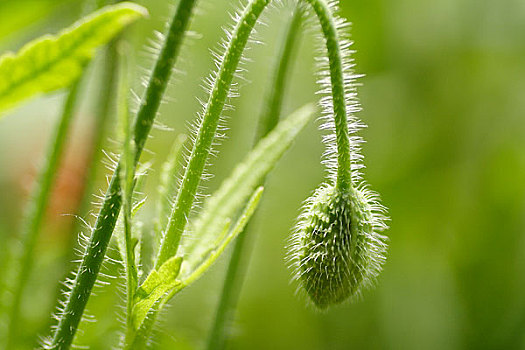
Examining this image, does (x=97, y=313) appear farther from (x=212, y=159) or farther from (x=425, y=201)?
(x=425, y=201)

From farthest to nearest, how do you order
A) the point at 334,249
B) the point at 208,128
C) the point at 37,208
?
the point at 37,208
the point at 334,249
the point at 208,128

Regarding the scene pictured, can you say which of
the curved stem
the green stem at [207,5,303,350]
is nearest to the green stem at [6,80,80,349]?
the green stem at [207,5,303,350]

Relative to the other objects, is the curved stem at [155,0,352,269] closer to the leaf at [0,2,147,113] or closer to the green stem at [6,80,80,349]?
the leaf at [0,2,147,113]

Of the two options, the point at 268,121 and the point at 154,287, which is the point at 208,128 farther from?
the point at 268,121

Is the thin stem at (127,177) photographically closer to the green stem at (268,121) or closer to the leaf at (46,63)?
the leaf at (46,63)

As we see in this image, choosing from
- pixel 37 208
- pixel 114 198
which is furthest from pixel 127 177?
pixel 37 208

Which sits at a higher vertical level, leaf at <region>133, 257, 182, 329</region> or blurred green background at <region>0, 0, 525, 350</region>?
blurred green background at <region>0, 0, 525, 350</region>

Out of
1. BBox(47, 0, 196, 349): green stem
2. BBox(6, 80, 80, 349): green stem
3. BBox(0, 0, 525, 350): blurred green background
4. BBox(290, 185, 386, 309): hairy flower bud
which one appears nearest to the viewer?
BBox(47, 0, 196, 349): green stem

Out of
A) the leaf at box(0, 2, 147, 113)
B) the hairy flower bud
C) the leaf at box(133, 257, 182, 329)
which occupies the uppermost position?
the leaf at box(0, 2, 147, 113)
